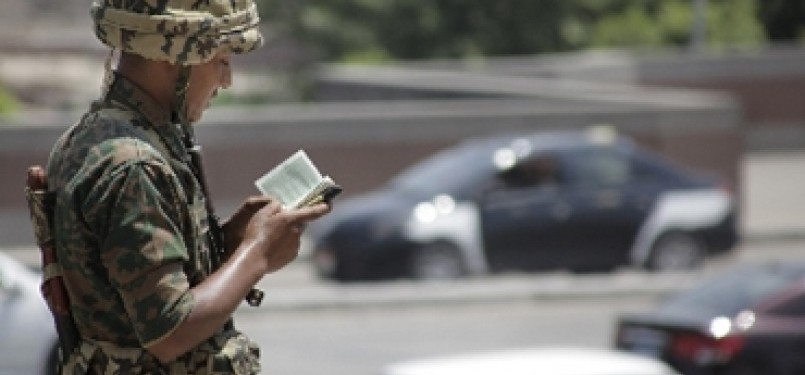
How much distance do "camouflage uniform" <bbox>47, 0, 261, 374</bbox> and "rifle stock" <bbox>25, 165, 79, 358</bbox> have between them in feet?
0.08

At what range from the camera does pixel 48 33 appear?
2763 inches

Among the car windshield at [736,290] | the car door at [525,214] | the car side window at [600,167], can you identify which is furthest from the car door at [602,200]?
the car windshield at [736,290]

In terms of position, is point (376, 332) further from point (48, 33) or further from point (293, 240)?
point (48, 33)

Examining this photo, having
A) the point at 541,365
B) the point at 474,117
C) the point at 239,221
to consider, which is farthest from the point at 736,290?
the point at 474,117

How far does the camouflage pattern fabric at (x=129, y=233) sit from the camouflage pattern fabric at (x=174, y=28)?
0.38 feet

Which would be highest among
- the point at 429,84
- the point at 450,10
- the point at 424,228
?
the point at 450,10

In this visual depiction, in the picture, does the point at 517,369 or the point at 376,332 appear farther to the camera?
the point at 376,332

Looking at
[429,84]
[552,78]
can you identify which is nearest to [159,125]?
[429,84]

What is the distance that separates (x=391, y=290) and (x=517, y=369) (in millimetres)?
12518

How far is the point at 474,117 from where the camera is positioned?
95.2ft

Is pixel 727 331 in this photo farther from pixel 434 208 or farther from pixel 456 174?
pixel 456 174

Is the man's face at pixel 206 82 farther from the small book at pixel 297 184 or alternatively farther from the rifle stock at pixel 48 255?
the rifle stock at pixel 48 255

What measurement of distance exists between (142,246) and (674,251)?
2065 cm

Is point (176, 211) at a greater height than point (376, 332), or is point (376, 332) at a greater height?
point (376, 332)
